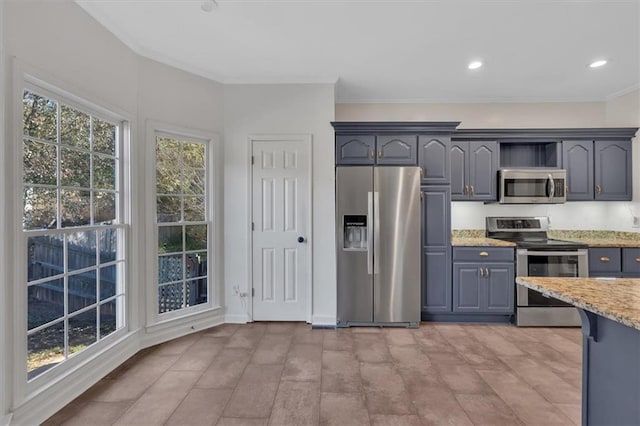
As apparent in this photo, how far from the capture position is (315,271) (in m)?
3.57

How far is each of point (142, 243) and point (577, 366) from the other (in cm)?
398

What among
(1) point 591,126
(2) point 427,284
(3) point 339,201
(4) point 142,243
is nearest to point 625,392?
(2) point 427,284

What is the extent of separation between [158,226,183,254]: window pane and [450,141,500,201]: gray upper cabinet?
10.5 feet

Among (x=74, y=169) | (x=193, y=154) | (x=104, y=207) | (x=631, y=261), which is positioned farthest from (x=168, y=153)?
(x=631, y=261)

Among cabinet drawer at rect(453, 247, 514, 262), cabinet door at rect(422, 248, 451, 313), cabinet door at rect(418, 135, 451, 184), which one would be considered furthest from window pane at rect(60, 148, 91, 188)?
cabinet drawer at rect(453, 247, 514, 262)

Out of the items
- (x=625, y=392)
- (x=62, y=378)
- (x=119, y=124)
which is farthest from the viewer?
Answer: (x=119, y=124)

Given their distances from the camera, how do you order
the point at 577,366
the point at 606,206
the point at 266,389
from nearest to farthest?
the point at 266,389, the point at 577,366, the point at 606,206

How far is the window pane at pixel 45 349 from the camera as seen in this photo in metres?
1.99

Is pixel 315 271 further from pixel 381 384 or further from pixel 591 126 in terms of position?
pixel 591 126

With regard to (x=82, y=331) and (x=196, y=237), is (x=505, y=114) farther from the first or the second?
(x=82, y=331)

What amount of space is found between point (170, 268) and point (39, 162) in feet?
4.96

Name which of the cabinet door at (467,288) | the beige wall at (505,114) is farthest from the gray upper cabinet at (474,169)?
the cabinet door at (467,288)

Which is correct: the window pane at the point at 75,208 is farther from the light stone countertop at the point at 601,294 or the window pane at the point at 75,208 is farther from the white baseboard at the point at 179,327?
the light stone countertop at the point at 601,294

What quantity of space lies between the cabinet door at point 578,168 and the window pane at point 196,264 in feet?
14.6
